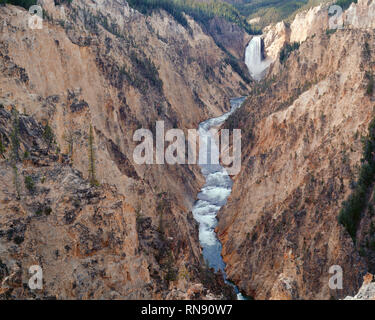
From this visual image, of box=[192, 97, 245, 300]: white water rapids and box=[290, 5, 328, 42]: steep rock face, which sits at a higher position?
box=[290, 5, 328, 42]: steep rock face

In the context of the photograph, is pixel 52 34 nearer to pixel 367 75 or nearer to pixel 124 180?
pixel 124 180

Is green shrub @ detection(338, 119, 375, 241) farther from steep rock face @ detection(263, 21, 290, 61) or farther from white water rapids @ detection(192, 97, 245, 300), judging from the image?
steep rock face @ detection(263, 21, 290, 61)

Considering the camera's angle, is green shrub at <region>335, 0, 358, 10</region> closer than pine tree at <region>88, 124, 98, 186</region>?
No

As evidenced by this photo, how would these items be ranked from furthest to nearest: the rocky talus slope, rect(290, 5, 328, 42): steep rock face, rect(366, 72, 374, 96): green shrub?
rect(290, 5, 328, 42): steep rock face < rect(366, 72, 374, 96): green shrub < the rocky talus slope

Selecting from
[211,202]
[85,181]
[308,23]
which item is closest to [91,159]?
[85,181]

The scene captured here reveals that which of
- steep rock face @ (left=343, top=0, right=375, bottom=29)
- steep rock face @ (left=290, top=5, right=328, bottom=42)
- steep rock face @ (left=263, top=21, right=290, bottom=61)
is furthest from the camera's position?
steep rock face @ (left=263, top=21, right=290, bottom=61)

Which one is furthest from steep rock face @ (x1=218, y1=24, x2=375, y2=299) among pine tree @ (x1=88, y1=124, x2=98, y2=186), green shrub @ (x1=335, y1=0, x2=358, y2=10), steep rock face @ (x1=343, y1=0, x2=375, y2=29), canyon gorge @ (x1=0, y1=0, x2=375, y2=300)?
green shrub @ (x1=335, y1=0, x2=358, y2=10)
